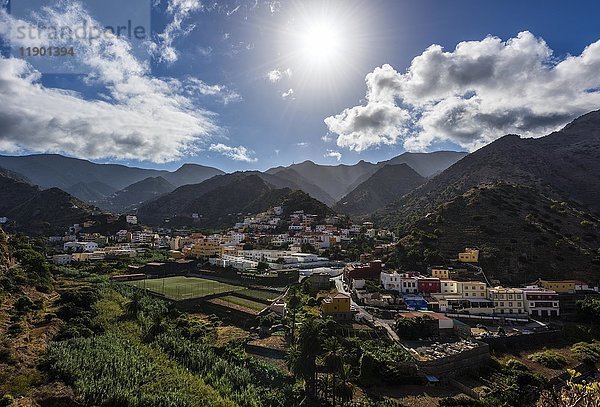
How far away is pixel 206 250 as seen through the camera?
61.6 metres

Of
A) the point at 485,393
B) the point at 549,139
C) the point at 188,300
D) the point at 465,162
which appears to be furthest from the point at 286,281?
the point at 549,139

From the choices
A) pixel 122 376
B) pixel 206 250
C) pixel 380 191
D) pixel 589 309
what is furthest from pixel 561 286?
pixel 380 191

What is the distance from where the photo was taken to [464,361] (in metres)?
26.9

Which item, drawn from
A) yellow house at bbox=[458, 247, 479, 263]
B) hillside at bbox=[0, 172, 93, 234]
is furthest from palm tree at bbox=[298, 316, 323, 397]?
hillside at bbox=[0, 172, 93, 234]

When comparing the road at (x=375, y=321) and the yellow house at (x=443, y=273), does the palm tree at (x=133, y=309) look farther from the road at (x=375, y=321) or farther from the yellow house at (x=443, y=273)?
the yellow house at (x=443, y=273)

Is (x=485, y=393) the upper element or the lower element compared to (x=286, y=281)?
lower

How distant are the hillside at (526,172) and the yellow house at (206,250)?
47.6 m

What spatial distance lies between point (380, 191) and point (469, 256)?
12680 cm

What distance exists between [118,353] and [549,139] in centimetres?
16090

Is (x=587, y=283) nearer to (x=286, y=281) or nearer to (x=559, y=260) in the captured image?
(x=559, y=260)

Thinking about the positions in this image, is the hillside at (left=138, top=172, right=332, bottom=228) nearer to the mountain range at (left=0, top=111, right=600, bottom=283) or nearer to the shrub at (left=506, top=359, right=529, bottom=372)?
the mountain range at (left=0, top=111, right=600, bottom=283)

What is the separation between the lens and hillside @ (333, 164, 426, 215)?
163m

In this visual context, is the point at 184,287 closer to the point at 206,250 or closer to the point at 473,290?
the point at 206,250

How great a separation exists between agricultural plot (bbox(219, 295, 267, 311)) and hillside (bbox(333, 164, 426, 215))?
390ft
